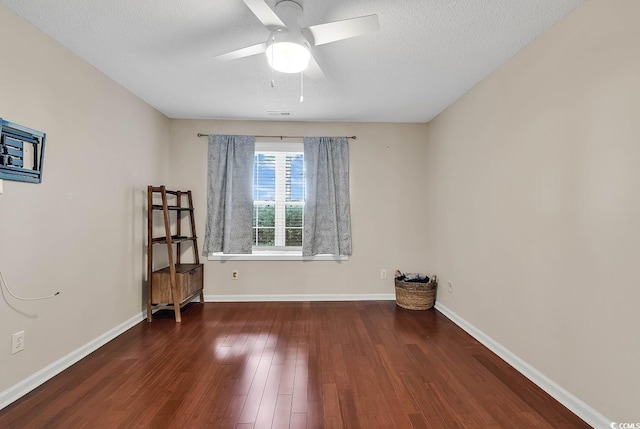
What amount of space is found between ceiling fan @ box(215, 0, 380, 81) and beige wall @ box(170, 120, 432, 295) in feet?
7.38

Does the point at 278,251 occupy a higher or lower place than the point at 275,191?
lower

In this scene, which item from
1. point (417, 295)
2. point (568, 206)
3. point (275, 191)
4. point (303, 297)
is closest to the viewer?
point (568, 206)

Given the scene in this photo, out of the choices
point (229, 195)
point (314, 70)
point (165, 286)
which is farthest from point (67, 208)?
point (314, 70)

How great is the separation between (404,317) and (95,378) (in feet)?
9.43

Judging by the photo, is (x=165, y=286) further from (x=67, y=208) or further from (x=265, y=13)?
(x=265, y=13)

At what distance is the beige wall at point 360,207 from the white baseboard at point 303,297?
0.05m

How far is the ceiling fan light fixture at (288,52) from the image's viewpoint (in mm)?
1743

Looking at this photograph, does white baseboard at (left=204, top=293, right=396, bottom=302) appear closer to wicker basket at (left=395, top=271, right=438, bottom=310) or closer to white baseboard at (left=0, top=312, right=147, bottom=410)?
wicker basket at (left=395, top=271, right=438, bottom=310)

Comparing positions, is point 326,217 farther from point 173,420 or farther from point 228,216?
point 173,420

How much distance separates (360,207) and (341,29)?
2652 millimetres

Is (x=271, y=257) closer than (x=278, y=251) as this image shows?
Yes

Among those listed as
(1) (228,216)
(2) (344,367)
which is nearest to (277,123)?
(1) (228,216)

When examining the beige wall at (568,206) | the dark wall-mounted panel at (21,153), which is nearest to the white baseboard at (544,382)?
the beige wall at (568,206)

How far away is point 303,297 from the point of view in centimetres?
404
